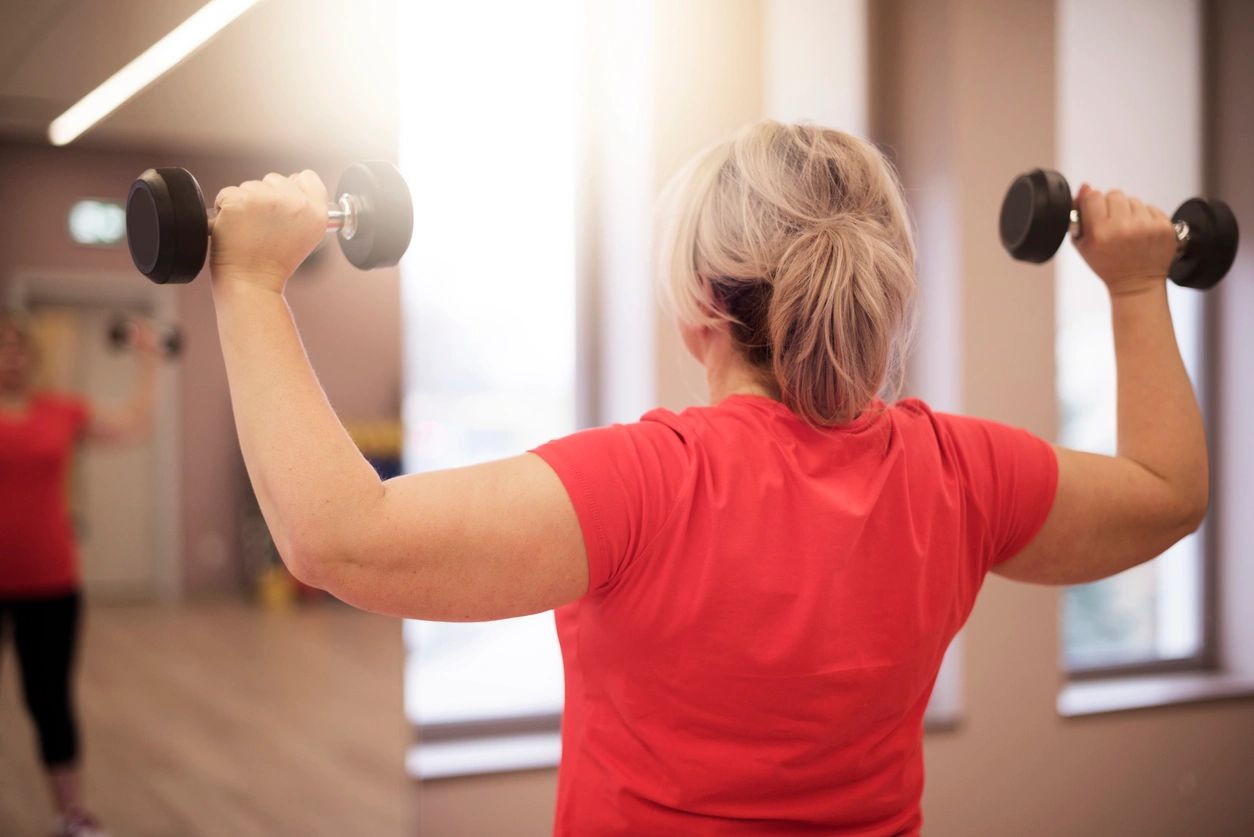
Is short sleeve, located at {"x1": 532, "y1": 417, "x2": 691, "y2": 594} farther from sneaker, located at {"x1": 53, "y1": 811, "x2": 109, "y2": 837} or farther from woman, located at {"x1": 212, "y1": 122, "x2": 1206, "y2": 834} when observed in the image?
sneaker, located at {"x1": 53, "y1": 811, "x2": 109, "y2": 837}

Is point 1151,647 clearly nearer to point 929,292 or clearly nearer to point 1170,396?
point 929,292

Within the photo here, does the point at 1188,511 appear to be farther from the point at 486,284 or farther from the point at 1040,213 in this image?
the point at 486,284

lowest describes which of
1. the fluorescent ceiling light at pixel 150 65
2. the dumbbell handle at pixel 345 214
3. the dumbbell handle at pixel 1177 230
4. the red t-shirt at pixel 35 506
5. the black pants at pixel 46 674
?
the black pants at pixel 46 674

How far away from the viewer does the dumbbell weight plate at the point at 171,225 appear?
67 cm

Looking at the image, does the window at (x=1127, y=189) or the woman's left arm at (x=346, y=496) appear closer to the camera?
the woman's left arm at (x=346, y=496)

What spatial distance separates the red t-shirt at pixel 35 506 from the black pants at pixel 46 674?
5 centimetres

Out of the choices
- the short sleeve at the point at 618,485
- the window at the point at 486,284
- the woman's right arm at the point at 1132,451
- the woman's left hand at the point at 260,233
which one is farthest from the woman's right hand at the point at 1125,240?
the window at the point at 486,284

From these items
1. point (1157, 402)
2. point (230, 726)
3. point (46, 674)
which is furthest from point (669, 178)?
point (230, 726)

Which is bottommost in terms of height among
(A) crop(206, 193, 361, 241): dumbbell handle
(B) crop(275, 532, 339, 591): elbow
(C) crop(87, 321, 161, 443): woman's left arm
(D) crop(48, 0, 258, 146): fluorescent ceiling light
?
(B) crop(275, 532, 339, 591): elbow

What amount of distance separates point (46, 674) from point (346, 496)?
234cm

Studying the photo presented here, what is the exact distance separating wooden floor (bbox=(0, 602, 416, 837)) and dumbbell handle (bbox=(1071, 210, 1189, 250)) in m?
1.42

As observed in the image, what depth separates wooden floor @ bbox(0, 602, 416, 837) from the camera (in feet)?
8.36

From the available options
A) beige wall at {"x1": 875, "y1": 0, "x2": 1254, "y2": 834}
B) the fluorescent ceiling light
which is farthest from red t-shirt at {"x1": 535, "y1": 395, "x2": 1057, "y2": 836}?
the fluorescent ceiling light

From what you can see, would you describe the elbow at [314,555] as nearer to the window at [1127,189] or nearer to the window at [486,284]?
the window at [486,284]
